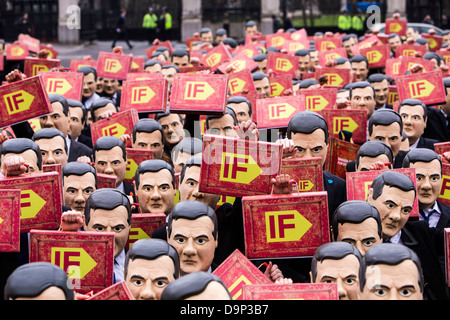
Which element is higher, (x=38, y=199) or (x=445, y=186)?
(x=38, y=199)

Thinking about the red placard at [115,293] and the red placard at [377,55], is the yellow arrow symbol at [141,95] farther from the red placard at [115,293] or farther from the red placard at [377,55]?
the red placard at [377,55]

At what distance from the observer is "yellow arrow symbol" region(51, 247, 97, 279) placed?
507 centimetres

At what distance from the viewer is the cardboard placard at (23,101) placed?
7.91 meters

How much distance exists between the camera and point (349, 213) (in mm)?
5312

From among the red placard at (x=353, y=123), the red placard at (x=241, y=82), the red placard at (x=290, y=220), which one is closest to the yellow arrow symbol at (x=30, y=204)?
the red placard at (x=290, y=220)

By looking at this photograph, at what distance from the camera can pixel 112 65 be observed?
40.1 feet

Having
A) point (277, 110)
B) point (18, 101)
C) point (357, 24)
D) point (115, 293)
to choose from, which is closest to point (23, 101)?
point (18, 101)

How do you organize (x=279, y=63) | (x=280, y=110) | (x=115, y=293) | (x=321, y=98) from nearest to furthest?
(x=115, y=293)
(x=280, y=110)
(x=321, y=98)
(x=279, y=63)

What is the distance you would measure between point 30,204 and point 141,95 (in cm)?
388

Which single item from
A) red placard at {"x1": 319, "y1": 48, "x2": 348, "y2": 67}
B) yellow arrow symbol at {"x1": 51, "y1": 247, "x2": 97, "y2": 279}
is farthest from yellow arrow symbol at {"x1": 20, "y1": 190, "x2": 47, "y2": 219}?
red placard at {"x1": 319, "y1": 48, "x2": 348, "y2": 67}

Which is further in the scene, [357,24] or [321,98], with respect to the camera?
[357,24]

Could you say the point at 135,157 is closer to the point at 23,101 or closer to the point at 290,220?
the point at 23,101

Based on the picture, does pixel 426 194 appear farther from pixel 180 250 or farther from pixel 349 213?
pixel 180 250
